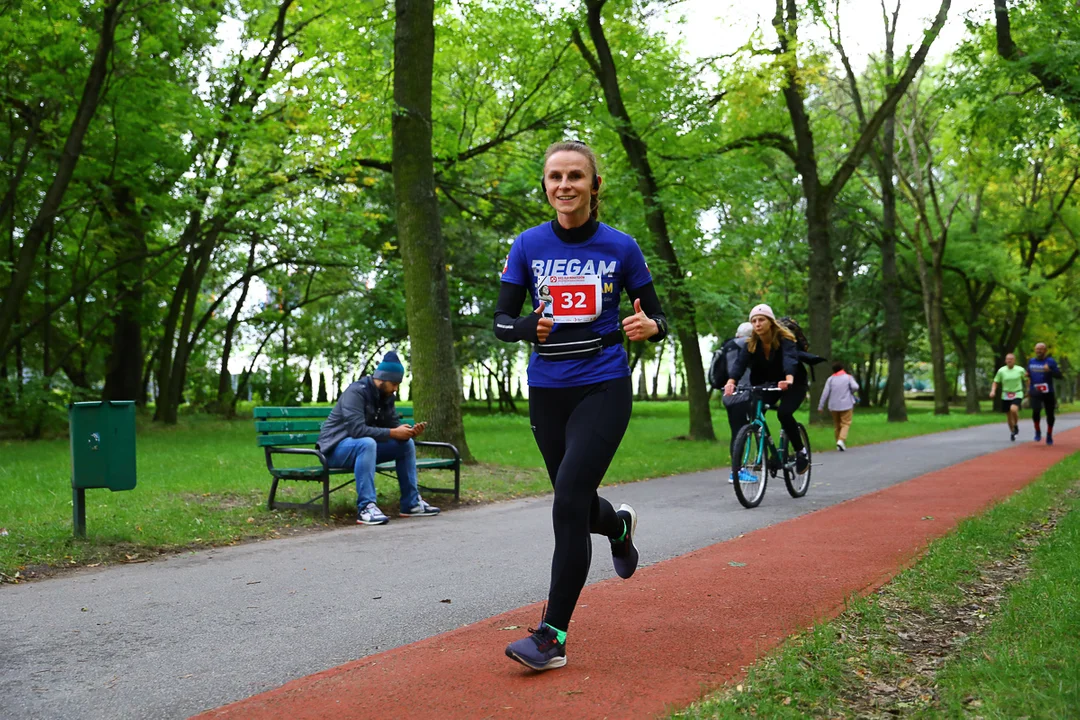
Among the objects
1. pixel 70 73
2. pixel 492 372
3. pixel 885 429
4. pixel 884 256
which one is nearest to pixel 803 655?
pixel 70 73

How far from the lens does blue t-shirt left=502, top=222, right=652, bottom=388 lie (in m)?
4.11

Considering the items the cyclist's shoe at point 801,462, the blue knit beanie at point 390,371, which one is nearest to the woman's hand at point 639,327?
the blue knit beanie at point 390,371

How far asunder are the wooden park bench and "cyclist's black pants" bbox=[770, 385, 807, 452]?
11.1ft

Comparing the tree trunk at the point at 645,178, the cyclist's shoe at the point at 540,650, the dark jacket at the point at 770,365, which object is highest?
the tree trunk at the point at 645,178

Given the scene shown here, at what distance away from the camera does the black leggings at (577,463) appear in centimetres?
402

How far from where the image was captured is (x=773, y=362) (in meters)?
10.5

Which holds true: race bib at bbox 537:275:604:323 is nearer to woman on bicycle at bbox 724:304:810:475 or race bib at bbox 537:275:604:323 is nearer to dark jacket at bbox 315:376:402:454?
dark jacket at bbox 315:376:402:454

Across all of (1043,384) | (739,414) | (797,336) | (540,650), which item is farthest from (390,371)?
(1043,384)

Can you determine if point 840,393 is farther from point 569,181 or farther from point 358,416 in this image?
point 569,181

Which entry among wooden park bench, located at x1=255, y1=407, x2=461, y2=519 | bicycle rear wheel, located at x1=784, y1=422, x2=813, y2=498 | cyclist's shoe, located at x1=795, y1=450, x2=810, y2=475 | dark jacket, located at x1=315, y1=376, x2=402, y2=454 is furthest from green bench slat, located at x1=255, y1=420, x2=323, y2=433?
cyclist's shoe, located at x1=795, y1=450, x2=810, y2=475

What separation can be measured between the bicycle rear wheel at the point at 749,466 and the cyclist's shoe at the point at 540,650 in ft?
20.3

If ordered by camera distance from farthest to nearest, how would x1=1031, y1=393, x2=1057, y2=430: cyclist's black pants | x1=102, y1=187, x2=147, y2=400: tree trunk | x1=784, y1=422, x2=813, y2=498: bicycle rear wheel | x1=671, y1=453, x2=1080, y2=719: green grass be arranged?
x1=102, y1=187, x2=147, y2=400: tree trunk → x1=1031, y1=393, x2=1057, y2=430: cyclist's black pants → x1=784, y1=422, x2=813, y2=498: bicycle rear wheel → x1=671, y1=453, x2=1080, y2=719: green grass

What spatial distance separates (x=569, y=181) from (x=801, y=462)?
7.68 metres

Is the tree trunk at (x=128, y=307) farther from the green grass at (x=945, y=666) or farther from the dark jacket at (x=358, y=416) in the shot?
the green grass at (x=945, y=666)
